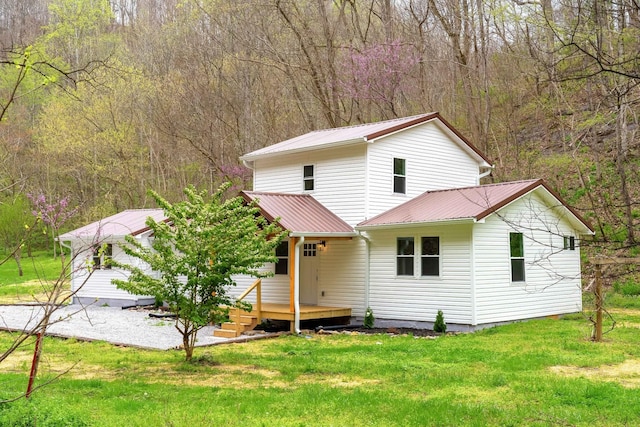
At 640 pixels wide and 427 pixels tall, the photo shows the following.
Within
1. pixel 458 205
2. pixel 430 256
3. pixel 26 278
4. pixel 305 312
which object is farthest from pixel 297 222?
pixel 26 278

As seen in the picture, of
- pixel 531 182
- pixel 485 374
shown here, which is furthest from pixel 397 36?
pixel 485 374

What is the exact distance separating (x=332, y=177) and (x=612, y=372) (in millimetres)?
10065

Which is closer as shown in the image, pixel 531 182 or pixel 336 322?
pixel 531 182

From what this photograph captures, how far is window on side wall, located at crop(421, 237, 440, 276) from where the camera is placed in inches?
643

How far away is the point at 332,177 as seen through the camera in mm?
18641

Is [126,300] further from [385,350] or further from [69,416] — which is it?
[69,416]

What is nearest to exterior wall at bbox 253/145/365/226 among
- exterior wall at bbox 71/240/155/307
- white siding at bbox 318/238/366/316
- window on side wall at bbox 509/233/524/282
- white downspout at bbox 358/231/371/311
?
white downspout at bbox 358/231/371/311

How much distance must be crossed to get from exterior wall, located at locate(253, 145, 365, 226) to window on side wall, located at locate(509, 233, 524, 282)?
4205 millimetres

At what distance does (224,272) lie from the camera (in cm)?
1202

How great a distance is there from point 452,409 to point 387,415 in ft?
2.86

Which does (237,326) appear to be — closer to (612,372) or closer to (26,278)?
(612,372)

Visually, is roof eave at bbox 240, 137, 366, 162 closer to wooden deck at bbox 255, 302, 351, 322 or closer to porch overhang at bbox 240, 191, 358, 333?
porch overhang at bbox 240, 191, 358, 333

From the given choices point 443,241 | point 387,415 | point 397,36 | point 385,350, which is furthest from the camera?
point 397,36

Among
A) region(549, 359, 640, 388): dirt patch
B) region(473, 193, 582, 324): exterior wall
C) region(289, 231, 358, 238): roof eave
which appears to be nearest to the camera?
region(549, 359, 640, 388): dirt patch
